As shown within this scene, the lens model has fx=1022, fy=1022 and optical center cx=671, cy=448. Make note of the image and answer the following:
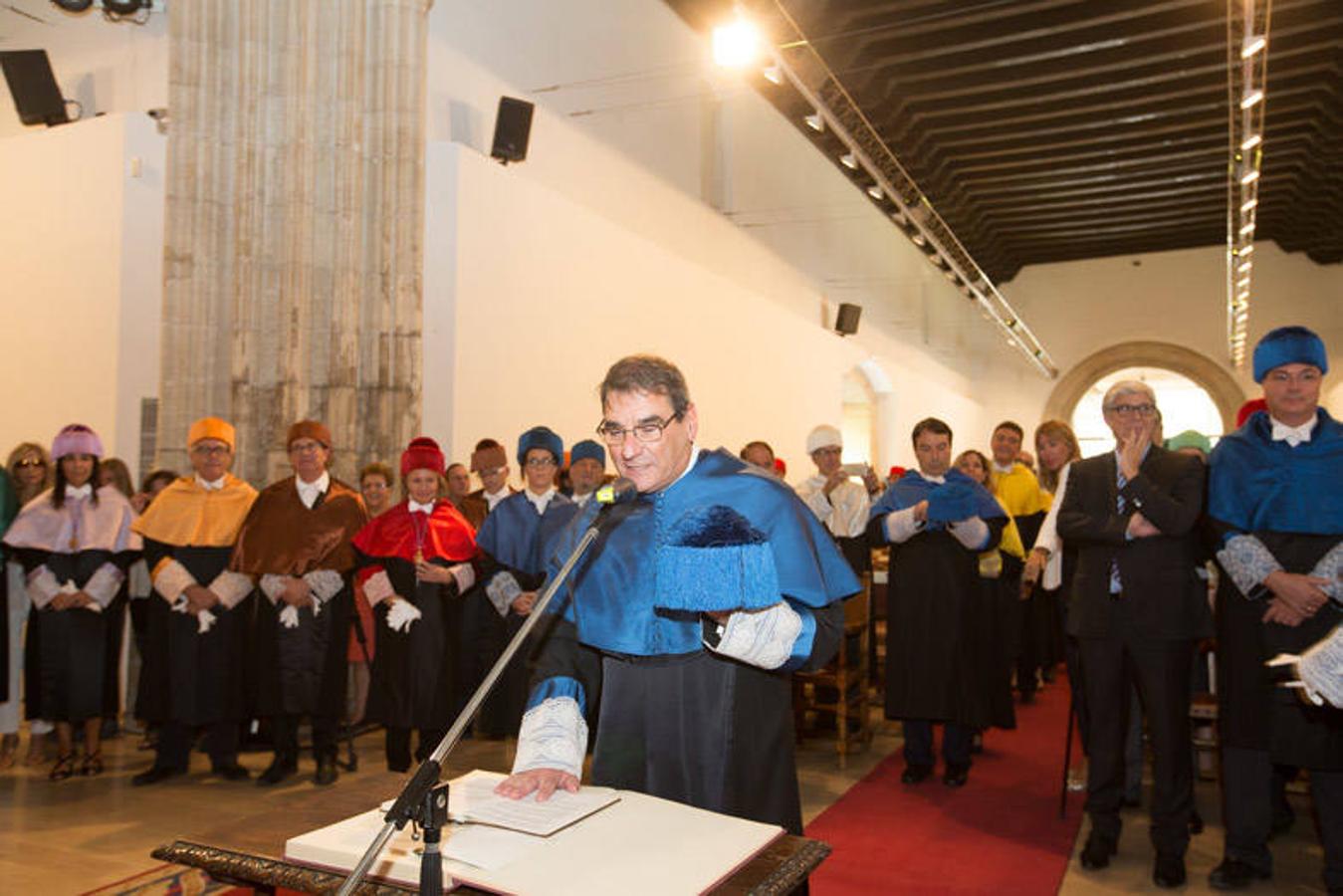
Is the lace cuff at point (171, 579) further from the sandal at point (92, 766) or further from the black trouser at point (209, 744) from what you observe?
the sandal at point (92, 766)

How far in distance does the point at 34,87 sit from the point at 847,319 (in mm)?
9594

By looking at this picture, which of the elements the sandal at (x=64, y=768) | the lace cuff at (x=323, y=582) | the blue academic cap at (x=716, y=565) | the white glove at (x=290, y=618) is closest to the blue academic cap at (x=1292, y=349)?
the blue academic cap at (x=716, y=565)

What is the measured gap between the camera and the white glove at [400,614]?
5.03m

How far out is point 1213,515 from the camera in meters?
3.56

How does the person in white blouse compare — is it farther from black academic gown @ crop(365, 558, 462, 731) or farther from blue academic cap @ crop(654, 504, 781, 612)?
blue academic cap @ crop(654, 504, 781, 612)

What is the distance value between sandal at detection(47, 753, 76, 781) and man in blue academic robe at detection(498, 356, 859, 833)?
4.11 m

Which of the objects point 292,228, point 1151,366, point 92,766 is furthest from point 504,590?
point 1151,366

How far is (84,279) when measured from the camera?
689cm

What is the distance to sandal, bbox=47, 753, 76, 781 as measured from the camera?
501 cm

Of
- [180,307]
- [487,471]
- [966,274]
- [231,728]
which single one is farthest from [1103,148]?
[231,728]

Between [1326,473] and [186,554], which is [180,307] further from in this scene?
[1326,473]

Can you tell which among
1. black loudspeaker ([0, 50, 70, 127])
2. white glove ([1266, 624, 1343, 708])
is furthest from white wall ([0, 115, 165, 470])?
white glove ([1266, 624, 1343, 708])

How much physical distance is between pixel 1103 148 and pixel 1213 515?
11917 mm

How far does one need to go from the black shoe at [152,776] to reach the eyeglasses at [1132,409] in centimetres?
464
